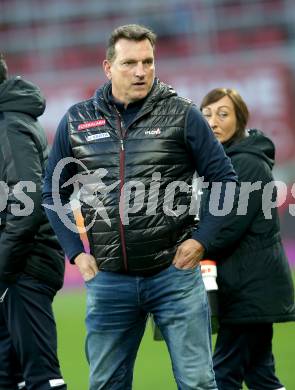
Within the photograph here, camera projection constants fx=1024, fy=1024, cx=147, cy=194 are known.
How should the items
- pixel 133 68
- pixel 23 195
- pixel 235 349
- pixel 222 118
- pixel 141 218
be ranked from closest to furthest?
pixel 141 218, pixel 133 68, pixel 23 195, pixel 235 349, pixel 222 118

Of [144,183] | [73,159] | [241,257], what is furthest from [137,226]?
[241,257]

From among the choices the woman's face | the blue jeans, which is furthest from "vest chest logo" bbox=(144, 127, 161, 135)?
the woman's face

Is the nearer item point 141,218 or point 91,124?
point 141,218

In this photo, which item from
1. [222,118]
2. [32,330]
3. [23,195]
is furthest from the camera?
[222,118]

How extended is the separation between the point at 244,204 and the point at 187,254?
102 cm

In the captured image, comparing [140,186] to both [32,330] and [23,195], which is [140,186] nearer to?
[23,195]

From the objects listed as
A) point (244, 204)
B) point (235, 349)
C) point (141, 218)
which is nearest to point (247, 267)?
point (244, 204)

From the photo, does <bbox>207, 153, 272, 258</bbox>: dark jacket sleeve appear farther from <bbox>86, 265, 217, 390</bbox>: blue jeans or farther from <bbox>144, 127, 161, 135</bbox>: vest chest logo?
<bbox>144, 127, 161, 135</bbox>: vest chest logo

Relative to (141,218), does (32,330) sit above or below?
below

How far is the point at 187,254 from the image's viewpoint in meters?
4.79

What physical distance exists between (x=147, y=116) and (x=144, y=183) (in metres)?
0.33

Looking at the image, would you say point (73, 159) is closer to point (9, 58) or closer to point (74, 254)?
point (74, 254)

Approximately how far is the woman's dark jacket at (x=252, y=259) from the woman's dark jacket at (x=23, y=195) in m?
0.93

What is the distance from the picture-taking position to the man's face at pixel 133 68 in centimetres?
488
